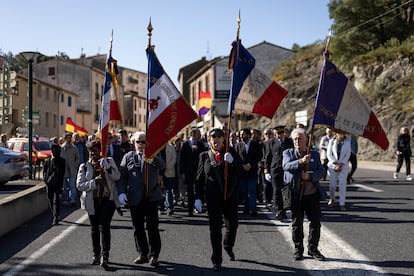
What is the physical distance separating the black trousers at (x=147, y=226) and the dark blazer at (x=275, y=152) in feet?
12.6

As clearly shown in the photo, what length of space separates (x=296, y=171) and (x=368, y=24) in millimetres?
31465

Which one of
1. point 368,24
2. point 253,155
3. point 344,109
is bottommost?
point 253,155

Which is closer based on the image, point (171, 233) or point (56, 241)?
point (56, 241)

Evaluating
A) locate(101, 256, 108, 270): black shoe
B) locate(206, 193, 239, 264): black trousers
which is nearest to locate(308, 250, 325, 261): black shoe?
locate(206, 193, 239, 264): black trousers

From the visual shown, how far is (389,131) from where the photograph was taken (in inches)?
1079

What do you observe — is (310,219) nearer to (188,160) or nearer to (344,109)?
(344,109)

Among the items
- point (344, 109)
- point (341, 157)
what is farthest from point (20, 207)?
point (341, 157)

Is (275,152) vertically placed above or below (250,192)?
above

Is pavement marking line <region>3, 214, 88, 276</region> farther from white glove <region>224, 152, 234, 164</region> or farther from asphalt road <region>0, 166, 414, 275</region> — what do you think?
white glove <region>224, 152, 234, 164</region>

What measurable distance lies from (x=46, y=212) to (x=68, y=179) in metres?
1.38

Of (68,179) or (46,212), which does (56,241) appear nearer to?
(46,212)

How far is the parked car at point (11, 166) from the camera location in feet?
48.5

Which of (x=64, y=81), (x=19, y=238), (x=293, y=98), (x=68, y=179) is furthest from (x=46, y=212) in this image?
(x=64, y=81)

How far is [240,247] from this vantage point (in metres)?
6.93
